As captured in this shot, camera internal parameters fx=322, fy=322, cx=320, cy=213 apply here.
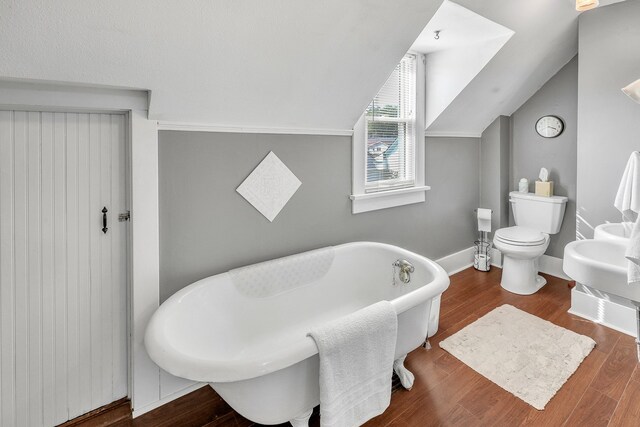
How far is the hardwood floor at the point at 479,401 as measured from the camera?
62.2 inches

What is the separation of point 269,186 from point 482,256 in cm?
258

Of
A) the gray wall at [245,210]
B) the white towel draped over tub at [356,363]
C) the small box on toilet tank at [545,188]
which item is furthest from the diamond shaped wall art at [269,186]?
the small box on toilet tank at [545,188]

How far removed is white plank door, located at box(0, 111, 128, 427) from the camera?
144cm

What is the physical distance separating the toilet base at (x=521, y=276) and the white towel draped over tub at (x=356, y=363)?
206 centimetres

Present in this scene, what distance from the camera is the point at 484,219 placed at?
11.3 ft

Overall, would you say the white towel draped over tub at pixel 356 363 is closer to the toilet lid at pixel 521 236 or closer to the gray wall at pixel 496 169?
the toilet lid at pixel 521 236

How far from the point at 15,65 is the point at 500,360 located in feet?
9.31

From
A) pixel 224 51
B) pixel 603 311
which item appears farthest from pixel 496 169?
pixel 224 51

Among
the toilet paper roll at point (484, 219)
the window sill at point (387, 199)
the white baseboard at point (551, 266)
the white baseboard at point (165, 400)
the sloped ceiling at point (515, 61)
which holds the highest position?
the sloped ceiling at point (515, 61)

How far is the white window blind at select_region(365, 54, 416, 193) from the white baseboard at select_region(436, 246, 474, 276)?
952 mm

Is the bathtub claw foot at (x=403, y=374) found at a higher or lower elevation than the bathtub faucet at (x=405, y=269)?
lower

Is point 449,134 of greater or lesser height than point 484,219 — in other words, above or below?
above

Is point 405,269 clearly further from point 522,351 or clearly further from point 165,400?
point 165,400

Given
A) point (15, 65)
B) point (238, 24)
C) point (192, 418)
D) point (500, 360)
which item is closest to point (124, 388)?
point (192, 418)
